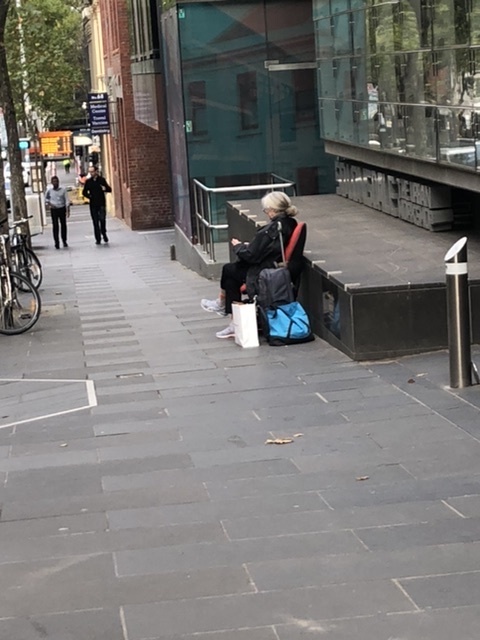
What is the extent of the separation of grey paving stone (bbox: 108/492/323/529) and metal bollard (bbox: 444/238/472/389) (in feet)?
8.20

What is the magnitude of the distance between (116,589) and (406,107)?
978 centimetres

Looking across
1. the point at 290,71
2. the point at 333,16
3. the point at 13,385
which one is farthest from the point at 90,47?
the point at 13,385

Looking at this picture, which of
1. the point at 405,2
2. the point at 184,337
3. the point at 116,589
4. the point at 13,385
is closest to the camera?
the point at 116,589

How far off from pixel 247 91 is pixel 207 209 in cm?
245

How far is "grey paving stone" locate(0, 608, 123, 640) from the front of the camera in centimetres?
429

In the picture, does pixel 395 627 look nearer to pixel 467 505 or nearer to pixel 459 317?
pixel 467 505

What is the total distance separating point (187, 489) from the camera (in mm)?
6246

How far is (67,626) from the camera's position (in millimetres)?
4383

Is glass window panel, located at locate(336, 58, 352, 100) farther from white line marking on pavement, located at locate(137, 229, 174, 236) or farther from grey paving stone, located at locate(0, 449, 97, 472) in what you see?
white line marking on pavement, located at locate(137, 229, 174, 236)

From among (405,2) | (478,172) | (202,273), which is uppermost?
(405,2)

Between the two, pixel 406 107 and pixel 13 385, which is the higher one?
pixel 406 107

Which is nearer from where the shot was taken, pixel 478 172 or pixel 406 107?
pixel 478 172

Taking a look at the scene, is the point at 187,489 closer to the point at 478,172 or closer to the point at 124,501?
the point at 124,501

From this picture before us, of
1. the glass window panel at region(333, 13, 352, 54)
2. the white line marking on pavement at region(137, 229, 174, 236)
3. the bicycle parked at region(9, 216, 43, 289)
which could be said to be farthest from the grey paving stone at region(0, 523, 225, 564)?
the white line marking on pavement at region(137, 229, 174, 236)
